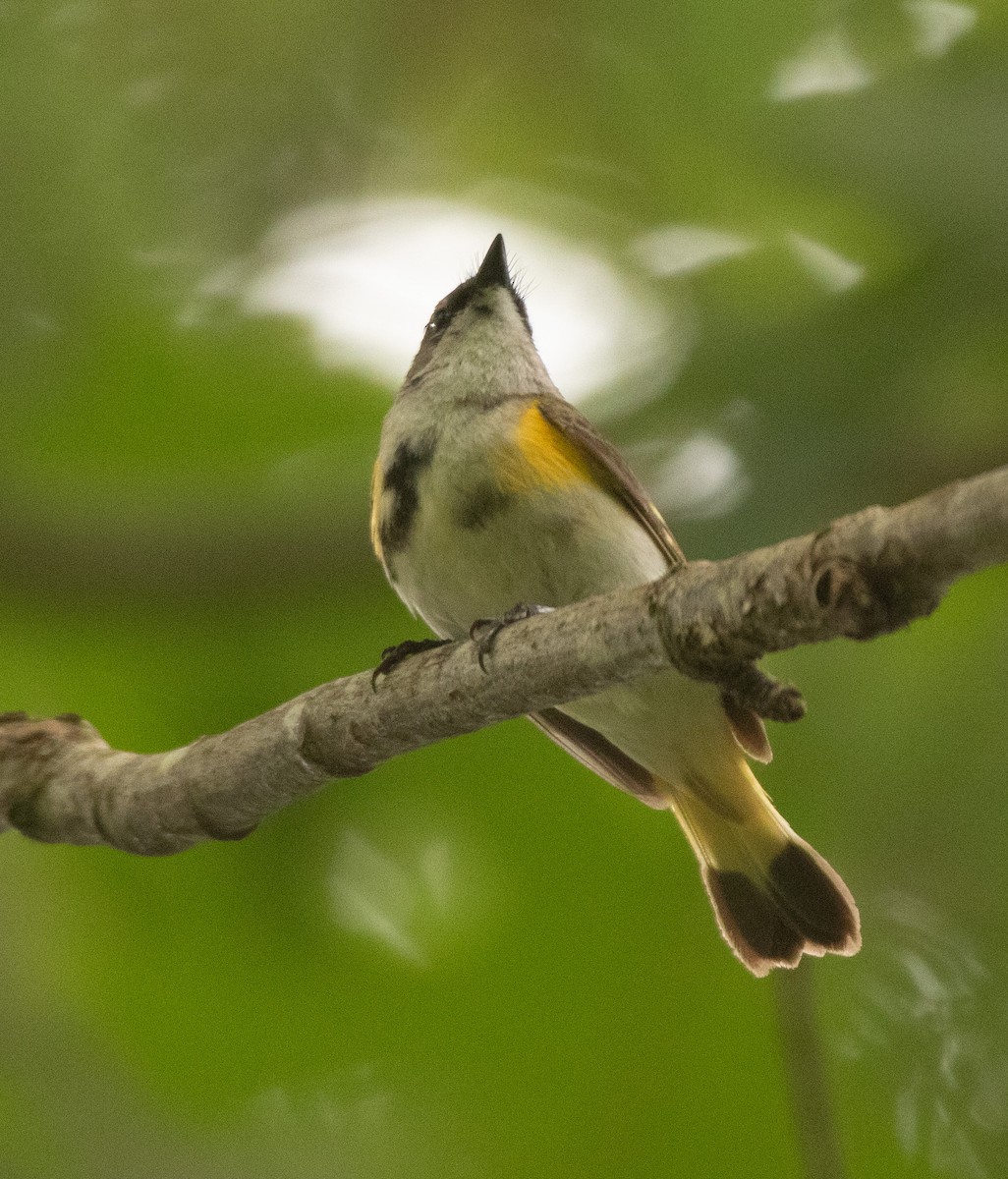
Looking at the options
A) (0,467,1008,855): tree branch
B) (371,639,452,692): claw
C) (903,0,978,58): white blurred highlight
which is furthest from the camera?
(903,0,978,58): white blurred highlight

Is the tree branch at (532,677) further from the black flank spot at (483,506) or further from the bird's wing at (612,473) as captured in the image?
the bird's wing at (612,473)

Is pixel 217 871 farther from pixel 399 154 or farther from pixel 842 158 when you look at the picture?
pixel 842 158

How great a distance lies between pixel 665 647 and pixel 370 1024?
176cm

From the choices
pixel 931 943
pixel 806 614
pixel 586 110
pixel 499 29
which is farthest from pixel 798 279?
pixel 806 614

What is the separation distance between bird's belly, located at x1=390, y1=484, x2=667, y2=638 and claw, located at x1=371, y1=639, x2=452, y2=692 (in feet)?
0.70

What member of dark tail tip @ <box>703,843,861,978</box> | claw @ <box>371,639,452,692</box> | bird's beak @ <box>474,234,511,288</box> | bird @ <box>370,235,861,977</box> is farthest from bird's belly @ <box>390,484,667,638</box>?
bird's beak @ <box>474,234,511,288</box>

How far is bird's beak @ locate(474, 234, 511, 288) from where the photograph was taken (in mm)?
3820

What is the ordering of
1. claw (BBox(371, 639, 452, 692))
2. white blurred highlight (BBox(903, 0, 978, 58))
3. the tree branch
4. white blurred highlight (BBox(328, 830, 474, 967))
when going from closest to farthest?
the tree branch → claw (BBox(371, 639, 452, 692)) → white blurred highlight (BBox(903, 0, 978, 58)) → white blurred highlight (BBox(328, 830, 474, 967))

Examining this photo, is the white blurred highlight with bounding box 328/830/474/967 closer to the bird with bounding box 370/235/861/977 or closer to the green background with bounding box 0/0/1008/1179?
the green background with bounding box 0/0/1008/1179

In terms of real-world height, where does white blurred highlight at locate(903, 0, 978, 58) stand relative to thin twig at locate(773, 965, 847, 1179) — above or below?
above

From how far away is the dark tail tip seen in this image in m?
3.10

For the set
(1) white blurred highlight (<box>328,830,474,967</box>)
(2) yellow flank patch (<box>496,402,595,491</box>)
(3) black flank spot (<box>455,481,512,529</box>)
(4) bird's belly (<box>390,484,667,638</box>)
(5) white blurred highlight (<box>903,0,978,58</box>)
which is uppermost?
(5) white blurred highlight (<box>903,0,978,58</box>)

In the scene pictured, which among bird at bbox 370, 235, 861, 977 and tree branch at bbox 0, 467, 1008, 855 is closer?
tree branch at bbox 0, 467, 1008, 855

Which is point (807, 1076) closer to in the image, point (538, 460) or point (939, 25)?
point (538, 460)
